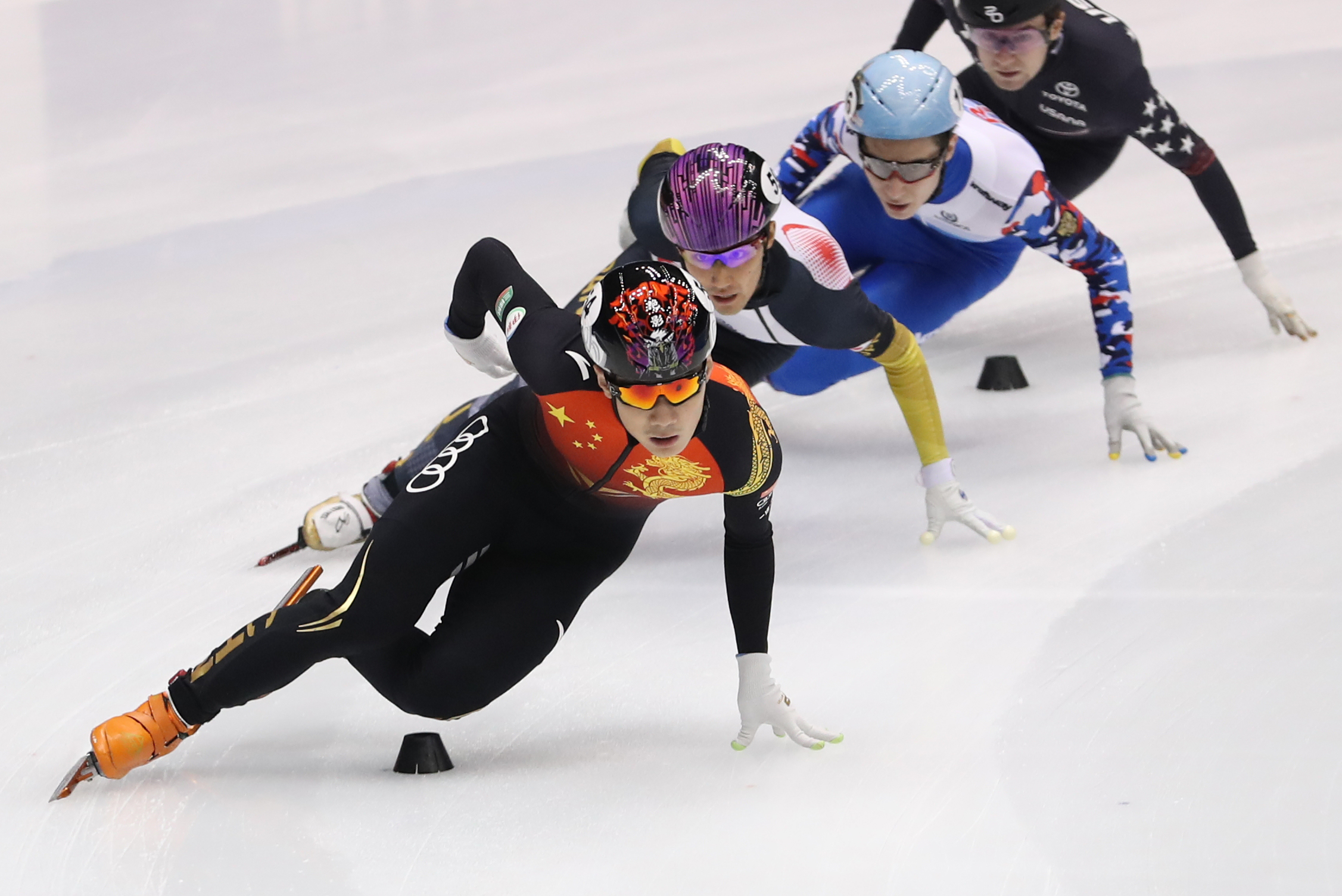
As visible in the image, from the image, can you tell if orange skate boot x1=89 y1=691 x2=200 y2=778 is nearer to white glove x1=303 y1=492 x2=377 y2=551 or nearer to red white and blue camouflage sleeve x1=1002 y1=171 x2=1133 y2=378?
white glove x1=303 y1=492 x2=377 y2=551

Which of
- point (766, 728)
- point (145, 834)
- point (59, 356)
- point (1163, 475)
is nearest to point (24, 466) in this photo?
point (59, 356)

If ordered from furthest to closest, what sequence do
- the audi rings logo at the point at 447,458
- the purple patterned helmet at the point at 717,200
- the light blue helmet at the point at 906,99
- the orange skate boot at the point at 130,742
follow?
the light blue helmet at the point at 906,99 → the purple patterned helmet at the point at 717,200 → the audi rings logo at the point at 447,458 → the orange skate boot at the point at 130,742

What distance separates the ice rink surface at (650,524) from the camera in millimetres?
2496

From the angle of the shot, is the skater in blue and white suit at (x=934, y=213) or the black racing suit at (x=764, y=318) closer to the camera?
the black racing suit at (x=764, y=318)

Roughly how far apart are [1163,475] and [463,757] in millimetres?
2064

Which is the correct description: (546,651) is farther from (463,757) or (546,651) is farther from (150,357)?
(150,357)

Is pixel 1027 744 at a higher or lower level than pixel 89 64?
lower

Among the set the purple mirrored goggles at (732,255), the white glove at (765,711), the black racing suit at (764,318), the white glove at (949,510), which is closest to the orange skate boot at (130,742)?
the black racing suit at (764,318)

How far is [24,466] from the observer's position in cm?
405

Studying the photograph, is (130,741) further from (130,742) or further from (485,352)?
(485,352)

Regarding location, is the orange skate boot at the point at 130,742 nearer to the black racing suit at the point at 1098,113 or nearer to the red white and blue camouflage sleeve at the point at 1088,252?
the red white and blue camouflage sleeve at the point at 1088,252

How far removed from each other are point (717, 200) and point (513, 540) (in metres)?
0.79

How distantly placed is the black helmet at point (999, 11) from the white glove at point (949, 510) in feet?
4.13

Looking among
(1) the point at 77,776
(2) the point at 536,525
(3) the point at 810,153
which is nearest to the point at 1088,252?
(3) the point at 810,153
